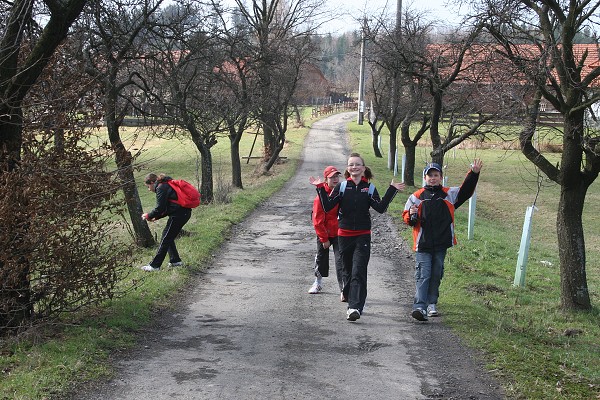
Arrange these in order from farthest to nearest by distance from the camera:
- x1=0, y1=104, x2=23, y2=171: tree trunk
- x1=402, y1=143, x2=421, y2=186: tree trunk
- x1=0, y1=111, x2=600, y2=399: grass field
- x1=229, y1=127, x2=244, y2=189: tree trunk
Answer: x1=402, y1=143, x2=421, y2=186: tree trunk, x1=229, y1=127, x2=244, y2=189: tree trunk, x1=0, y1=104, x2=23, y2=171: tree trunk, x1=0, y1=111, x2=600, y2=399: grass field

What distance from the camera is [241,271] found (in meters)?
10.8

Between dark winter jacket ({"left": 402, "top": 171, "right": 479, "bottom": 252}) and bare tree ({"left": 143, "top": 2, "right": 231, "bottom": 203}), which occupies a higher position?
bare tree ({"left": 143, "top": 2, "right": 231, "bottom": 203})

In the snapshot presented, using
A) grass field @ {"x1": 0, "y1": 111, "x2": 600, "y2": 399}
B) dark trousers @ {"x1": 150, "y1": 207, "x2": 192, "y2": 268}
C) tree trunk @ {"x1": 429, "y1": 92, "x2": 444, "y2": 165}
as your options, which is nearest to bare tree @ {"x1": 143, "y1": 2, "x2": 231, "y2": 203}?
grass field @ {"x1": 0, "y1": 111, "x2": 600, "y2": 399}

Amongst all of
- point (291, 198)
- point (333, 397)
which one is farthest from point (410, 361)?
point (291, 198)

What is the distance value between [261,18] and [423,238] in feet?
94.2

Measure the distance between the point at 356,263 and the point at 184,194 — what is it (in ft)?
11.9

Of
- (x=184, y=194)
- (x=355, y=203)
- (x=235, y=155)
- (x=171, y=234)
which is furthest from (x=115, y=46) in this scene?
(x=235, y=155)

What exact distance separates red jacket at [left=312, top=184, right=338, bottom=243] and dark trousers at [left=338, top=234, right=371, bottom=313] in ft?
2.36

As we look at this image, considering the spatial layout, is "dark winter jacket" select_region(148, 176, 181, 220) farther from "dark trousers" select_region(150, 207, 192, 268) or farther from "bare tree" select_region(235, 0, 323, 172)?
"bare tree" select_region(235, 0, 323, 172)

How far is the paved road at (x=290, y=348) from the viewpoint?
221 inches

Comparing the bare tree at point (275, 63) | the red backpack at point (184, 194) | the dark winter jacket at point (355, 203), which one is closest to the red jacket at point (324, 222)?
the dark winter jacket at point (355, 203)

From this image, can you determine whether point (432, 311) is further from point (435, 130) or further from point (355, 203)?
point (435, 130)

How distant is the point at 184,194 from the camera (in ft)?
34.7

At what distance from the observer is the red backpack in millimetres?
10516
